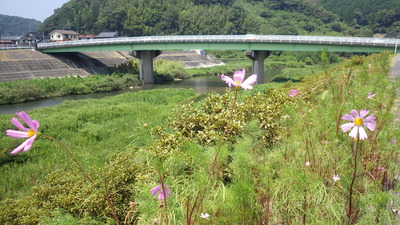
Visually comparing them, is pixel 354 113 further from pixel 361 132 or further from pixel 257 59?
pixel 257 59

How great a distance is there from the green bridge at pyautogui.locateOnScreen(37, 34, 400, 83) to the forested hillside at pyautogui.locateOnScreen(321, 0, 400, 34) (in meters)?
72.8

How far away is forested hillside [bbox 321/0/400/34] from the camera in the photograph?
9269cm

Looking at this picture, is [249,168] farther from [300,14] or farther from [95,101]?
[300,14]

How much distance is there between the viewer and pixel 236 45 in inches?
1344

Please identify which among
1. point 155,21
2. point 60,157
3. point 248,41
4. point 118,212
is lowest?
point 60,157

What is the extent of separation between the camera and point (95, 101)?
22.1 metres

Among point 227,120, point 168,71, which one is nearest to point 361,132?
point 227,120

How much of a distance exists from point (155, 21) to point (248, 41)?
2294 inches

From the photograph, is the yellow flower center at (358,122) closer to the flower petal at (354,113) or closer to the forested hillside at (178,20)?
the flower petal at (354,113)

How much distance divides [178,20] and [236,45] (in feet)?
183

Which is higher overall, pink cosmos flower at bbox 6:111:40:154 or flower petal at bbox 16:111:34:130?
flower petal at bbox 16:111:34:130

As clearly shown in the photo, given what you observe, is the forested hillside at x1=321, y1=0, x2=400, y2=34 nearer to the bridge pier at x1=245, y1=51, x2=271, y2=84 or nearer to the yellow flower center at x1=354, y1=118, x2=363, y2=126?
the bridge pier at x1=245, y1=51, x2=271, y2=84

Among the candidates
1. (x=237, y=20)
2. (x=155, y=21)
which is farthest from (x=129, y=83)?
(x=237, y=20)

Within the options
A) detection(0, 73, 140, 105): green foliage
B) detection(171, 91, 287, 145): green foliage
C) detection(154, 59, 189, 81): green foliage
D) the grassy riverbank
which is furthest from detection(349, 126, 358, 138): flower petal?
detection(154, 59, 189, 81): green foliage
